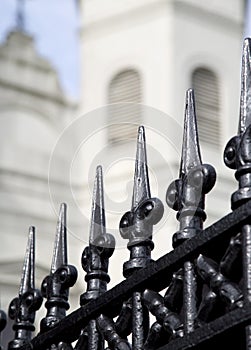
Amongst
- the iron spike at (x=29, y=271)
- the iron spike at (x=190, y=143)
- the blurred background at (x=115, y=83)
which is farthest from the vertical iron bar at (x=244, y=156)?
the blurred background at (x=115, y=83)

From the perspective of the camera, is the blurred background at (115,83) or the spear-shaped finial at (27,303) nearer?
the spear-shaped finial at (27,303)

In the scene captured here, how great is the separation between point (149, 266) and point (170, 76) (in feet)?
48.8

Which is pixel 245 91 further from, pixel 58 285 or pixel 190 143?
pixel 58 285

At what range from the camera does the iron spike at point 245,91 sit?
201 cm

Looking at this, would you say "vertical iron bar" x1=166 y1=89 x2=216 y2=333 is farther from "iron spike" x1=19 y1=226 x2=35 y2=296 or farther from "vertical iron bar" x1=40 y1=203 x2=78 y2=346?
"iron spike" x1=19 y1=226 x2=35 y2=296

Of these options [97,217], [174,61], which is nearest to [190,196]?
[97,217]

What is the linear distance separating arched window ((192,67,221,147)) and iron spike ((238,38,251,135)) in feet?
49.0

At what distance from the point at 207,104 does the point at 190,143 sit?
15.1 meters

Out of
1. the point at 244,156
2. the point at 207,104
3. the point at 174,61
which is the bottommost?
the point at 244,156

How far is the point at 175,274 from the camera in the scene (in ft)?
6.85

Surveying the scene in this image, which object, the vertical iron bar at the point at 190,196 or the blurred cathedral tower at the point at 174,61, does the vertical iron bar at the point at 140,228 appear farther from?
the blurred cathedral tower at the point at 174,61

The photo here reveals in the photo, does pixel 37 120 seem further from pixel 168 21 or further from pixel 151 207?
pixel 151 207

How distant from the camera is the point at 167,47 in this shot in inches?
669

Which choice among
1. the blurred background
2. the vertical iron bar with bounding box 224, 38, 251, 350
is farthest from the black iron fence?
the blurred background
